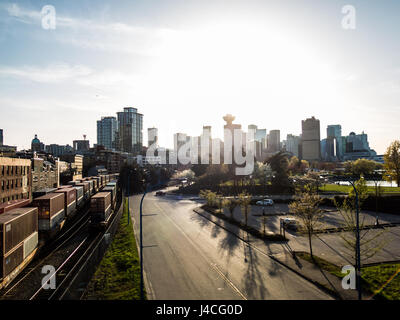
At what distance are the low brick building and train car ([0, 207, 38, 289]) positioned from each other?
18.1 m

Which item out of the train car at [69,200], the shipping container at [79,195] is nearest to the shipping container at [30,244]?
the train car at [69,200]

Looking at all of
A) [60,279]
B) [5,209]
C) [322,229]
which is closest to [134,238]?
[60,279]

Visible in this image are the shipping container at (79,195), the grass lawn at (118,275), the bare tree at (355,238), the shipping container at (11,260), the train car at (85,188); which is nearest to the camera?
the grass lawn at (118,275)

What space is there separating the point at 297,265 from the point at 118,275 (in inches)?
577

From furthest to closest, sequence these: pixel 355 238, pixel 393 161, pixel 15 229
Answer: pixel 393 161 → pixel 355 238 → pixel 15 229

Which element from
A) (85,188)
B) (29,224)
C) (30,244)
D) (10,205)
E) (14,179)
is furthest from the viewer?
(85,188)

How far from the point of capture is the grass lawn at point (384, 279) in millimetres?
16019

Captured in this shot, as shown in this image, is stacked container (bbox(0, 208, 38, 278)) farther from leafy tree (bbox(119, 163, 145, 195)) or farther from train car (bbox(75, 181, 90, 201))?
leafy tree (bbox(119, 163, 145, 195))

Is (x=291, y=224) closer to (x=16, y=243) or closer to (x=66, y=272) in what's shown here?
(x=66, y=272)

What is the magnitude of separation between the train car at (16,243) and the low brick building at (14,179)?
18.1 meters

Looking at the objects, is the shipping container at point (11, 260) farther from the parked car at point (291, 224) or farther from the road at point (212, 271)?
the parked car at point (291, 224)

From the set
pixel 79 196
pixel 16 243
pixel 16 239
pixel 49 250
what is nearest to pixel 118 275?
pixel 16 243

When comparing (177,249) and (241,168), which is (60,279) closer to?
(177,249)

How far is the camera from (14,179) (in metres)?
41.2
